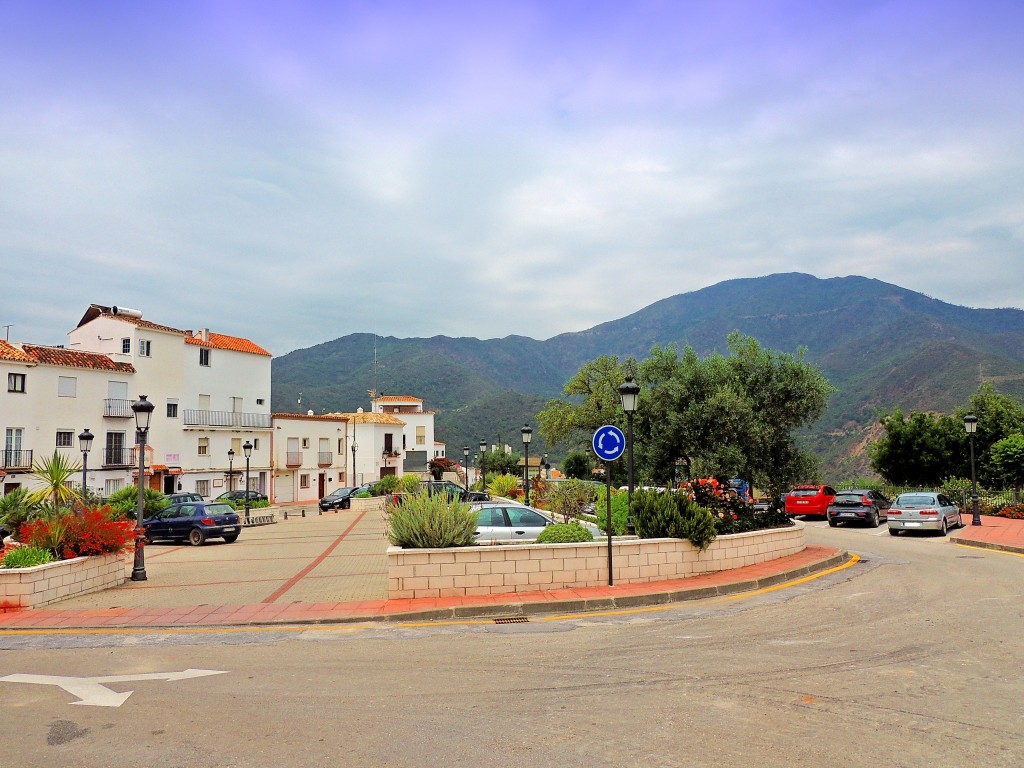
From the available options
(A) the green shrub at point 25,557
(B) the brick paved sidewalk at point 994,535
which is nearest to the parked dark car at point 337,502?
(A) the green shrub at point 25,557

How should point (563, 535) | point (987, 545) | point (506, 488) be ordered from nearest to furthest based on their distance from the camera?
1. point (563, 535)
2. point (987, 545)
3. point (506, 488)

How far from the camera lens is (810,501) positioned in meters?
29.9

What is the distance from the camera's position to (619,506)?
679 inches

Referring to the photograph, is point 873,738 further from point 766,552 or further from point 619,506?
point 619,506

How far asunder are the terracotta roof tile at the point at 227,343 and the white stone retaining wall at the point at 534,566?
166 feet

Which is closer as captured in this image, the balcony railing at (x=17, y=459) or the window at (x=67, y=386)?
the balcony railing at (x=17, y=459)

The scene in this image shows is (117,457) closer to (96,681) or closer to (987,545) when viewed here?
(96,681)

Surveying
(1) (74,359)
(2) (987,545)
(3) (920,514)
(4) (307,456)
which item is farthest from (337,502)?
(2) (987,545)

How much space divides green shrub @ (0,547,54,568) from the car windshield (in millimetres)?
23609

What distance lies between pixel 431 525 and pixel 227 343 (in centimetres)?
5410

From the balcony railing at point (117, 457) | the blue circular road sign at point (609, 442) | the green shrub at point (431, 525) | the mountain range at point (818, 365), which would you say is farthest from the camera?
the mountain range at point (818, 365)

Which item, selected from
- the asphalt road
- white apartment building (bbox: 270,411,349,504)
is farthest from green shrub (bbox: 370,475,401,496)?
the asphalt road

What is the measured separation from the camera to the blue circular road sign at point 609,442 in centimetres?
1141

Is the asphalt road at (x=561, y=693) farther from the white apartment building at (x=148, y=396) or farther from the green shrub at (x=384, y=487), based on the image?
the green shrub at (x=384, y=487)
